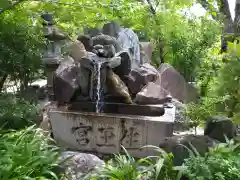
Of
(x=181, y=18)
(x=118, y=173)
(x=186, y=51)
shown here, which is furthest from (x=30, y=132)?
(x=181, y=18)

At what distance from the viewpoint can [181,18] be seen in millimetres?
8453

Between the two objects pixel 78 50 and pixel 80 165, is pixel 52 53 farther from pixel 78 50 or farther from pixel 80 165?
pixel 80 165

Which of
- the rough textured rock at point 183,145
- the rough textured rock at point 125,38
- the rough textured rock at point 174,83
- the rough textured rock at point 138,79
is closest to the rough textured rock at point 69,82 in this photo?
the rough textured rock at point 138,79

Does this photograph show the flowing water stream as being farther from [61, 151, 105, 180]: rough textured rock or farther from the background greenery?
[61, 151, 105, 180]: rough textured rock

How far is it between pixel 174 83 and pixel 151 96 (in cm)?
256

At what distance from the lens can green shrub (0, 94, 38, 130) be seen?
4954mm

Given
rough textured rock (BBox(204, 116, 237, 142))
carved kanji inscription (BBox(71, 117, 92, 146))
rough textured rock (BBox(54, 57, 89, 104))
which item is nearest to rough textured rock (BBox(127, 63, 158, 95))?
rough textured rock (BBox(54, 57, 89, 104))

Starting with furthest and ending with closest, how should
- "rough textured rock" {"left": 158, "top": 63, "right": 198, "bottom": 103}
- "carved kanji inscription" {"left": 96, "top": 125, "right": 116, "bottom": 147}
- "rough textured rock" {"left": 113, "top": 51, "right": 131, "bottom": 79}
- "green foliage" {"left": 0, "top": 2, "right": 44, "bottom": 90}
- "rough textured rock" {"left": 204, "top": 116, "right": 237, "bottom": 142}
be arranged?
"rough textured rock" {"left": 158, "top": 63, "right": 198, "bottom": 103}
"green foliage" {"left": 0, "top": 2, "right": 44, "bottom": 90}
"rough textured rock" {"left": 113, "top": 51, "right": 131, "bottom": 79}
"carved kanji inscription" {"left": 96, "top": 125, "right": 116, "bottom": 147}
"rough textured rock" {"left": 204, "top": 116, "right": 237, "bottom": 142}

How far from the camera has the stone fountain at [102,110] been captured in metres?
4.52

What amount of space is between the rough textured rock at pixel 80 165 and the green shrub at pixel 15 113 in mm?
1862

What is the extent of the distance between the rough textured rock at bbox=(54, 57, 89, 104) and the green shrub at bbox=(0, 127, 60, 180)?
64.4 inches

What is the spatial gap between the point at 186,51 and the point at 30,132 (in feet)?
17.9

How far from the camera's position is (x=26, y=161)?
2869mm

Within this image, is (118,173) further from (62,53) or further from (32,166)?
(62,53)
